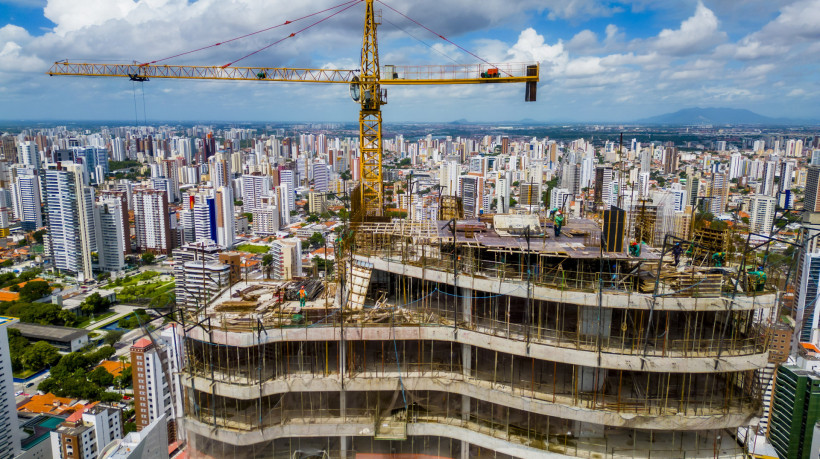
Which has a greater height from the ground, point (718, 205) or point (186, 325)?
point (186, 325)

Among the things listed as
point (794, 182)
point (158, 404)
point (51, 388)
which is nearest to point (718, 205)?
point (794, 182)

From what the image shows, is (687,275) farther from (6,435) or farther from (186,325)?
(6,435)

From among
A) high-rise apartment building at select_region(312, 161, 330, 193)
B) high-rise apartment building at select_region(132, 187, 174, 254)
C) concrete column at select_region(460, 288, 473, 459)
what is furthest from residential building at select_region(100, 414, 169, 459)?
high-rise apartment building at select_region(312, 161, 330, 193)

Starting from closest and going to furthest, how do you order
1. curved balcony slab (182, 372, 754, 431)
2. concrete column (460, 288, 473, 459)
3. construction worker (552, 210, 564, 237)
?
curved balcony slab (182, 372, 754, 431) → concrete column (460, 288, 473, 459) → construction worker (552, 210, 564, 237)

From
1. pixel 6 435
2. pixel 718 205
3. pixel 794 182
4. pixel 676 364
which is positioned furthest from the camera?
pixel 794 182

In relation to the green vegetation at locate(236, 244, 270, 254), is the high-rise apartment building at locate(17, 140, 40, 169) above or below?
above

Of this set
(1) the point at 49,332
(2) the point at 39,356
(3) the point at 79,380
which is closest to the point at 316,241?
(1) the point at 49,332

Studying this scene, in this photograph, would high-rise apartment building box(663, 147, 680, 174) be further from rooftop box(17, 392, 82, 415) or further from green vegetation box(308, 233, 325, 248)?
rooftop box(17, 392, 82, 415)
